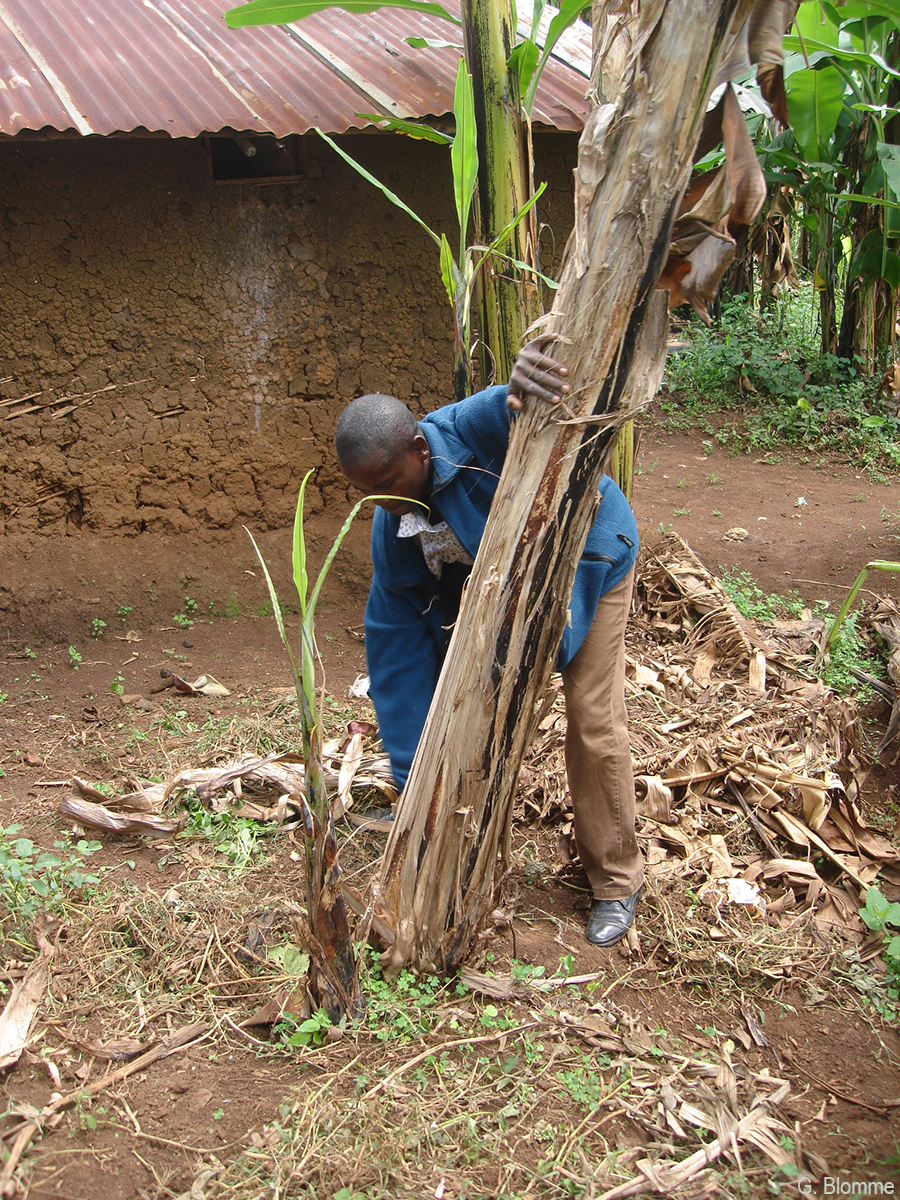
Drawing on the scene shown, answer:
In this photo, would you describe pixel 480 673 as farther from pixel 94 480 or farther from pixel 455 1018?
pixel 94 480

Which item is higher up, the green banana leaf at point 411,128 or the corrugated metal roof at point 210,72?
the corrugated metal roof at point 210,72

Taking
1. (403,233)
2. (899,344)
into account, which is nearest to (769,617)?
(403,233)

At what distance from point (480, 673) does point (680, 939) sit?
3.37 ft

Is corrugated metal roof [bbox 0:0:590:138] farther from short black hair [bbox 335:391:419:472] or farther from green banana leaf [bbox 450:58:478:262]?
short black hair [bbox 335:391:419:472]

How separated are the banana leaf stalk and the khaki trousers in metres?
0.74

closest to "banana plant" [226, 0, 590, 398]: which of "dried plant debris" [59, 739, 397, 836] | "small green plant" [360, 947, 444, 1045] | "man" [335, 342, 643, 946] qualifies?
"man" [335, 342, 643, 946]

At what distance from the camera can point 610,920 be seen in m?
2.46

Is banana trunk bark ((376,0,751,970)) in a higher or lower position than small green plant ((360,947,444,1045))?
higher

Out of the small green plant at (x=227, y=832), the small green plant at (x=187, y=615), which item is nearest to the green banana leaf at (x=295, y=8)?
the small green plant at (x=187, y=615)

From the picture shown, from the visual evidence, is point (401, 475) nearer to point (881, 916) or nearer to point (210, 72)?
point (881, 916)

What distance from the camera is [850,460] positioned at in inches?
283

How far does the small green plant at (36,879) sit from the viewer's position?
2.35 m

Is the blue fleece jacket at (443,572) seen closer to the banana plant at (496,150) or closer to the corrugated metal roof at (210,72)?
the banana plant at (496,150)

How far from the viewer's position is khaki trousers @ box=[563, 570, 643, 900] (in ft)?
7.75
